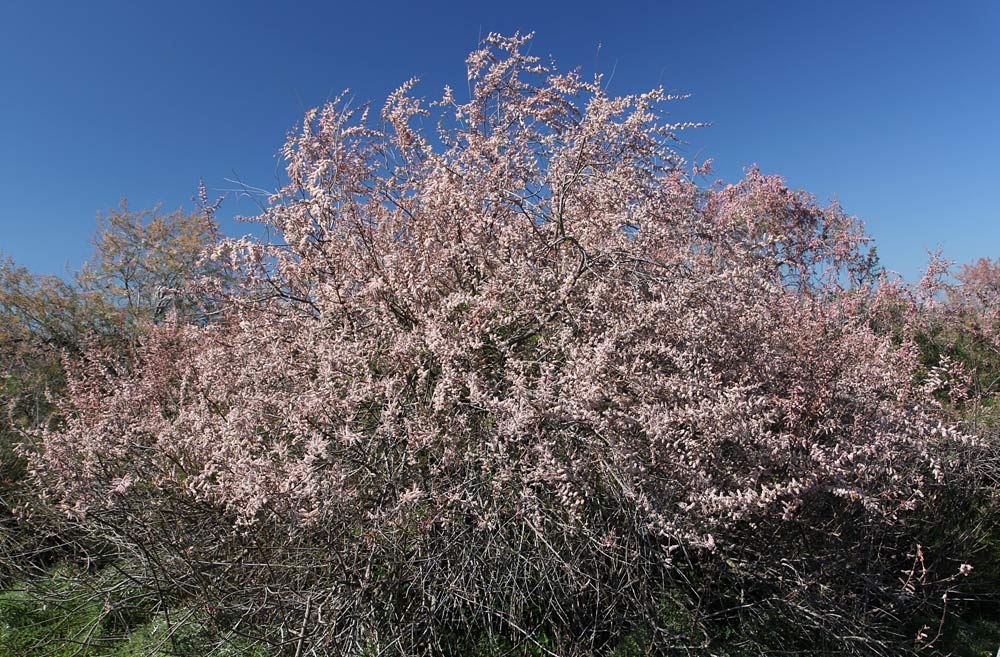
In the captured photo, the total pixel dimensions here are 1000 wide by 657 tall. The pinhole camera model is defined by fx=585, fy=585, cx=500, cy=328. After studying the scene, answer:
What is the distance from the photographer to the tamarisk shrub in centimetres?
301

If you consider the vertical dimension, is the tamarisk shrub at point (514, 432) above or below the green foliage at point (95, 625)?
above

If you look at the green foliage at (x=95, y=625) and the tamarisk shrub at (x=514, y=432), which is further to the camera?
the green foliage at (x=95, y=625)

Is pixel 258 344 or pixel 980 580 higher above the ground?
pixel 258 344

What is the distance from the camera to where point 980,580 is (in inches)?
189

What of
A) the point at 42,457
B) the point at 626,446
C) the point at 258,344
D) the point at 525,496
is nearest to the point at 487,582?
the point at 525,496

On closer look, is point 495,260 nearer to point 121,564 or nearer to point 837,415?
point 837,415

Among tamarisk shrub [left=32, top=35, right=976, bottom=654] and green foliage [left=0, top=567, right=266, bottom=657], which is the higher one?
tamarisk shrub [left=32, top=35, right=976, bottom=654]

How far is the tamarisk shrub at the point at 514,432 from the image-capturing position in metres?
3.01

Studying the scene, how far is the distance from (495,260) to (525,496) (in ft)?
4.97

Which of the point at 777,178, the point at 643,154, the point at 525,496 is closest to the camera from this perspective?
the point at 525,496

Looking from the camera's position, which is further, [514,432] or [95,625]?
[95,625]

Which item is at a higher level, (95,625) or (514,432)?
(514,432)

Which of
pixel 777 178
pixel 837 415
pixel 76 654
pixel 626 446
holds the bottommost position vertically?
pixel 76 654

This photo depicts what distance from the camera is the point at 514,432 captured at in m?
2.89
